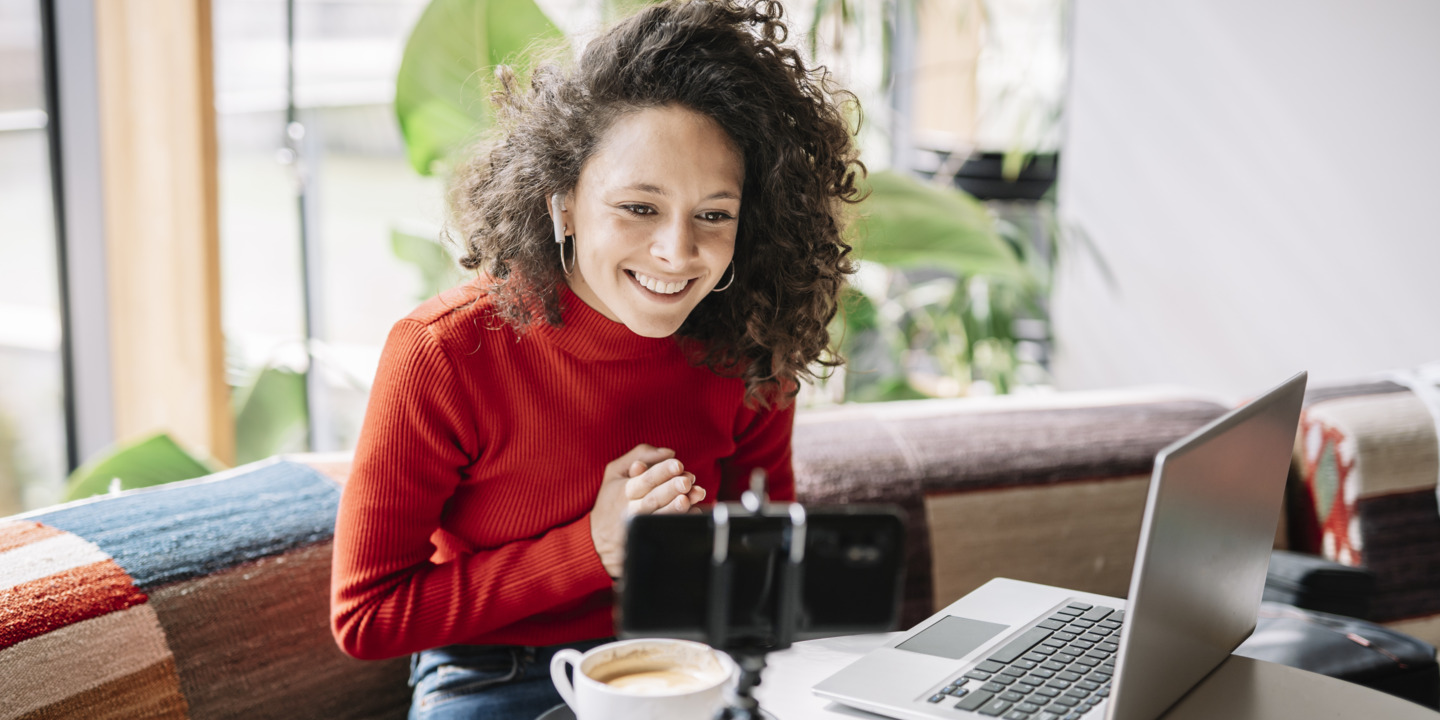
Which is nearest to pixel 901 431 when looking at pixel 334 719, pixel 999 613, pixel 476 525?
pixel 999 613

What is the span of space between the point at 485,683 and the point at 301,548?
30 cm

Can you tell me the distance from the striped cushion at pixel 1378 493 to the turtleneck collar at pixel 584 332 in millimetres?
1357

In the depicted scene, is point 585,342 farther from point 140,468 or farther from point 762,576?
point 140,468

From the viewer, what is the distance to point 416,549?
1.08 meters

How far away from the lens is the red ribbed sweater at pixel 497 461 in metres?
1.05

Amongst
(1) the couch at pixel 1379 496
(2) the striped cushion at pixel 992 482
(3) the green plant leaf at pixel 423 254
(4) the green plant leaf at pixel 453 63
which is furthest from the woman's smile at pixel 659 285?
(1) the couch at pixel 1379 496

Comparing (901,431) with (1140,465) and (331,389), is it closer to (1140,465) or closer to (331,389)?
(1140,465)

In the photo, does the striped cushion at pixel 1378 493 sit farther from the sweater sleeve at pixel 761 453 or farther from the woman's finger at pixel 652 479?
the woman's finger at pixel 652 479

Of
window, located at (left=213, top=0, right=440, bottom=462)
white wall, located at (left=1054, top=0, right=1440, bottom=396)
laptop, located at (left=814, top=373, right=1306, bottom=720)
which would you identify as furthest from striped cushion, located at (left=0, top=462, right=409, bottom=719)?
white wall, located at (left=1054, top=0, right=1440, bottom=396)

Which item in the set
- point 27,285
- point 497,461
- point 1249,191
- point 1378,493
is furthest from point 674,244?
point 27,285

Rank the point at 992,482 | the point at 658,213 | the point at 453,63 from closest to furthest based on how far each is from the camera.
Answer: the point at 658,213, the point at 992,482, the point at 453,63

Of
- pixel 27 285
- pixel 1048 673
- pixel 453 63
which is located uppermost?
pixel 453 63

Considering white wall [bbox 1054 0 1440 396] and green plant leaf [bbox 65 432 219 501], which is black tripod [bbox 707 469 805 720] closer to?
green plant leaf [bbox 65 432 219 501]

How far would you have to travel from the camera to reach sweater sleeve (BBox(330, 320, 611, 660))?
104 centimetres
